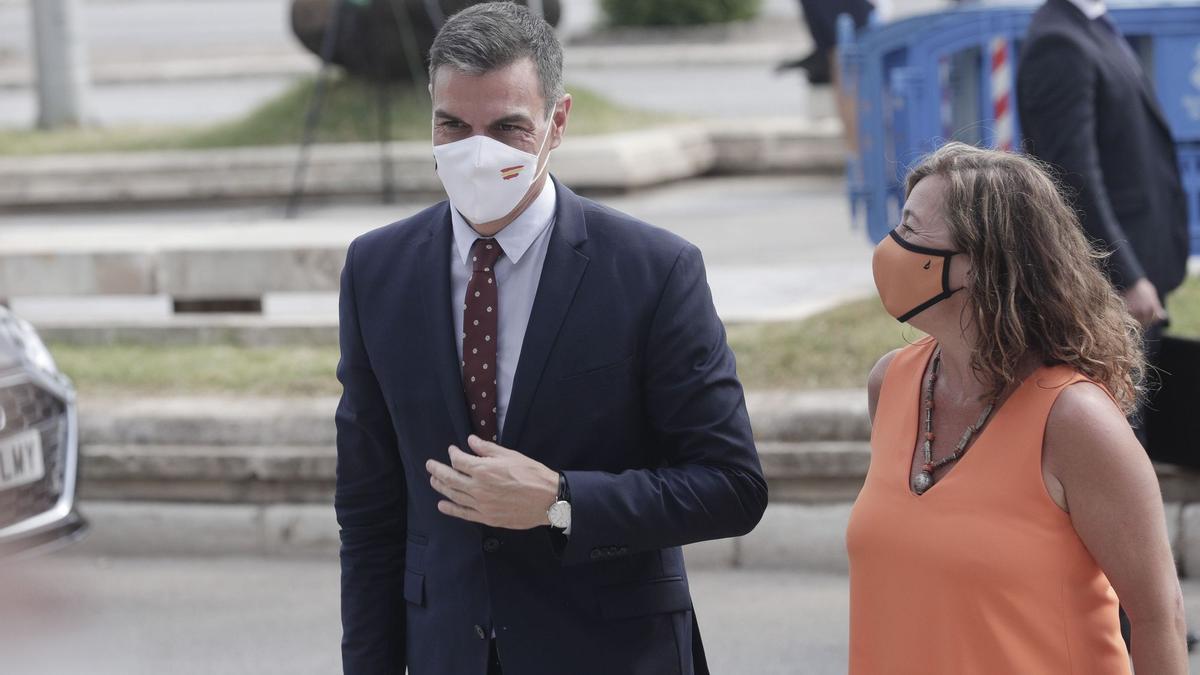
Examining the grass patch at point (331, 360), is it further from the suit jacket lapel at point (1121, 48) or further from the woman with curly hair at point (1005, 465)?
the woman with curly hair at point (1005, 465)

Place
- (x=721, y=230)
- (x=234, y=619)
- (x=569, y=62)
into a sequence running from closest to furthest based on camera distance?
(x=234, y=619), (x=721, y=230), (x=569, y=62)

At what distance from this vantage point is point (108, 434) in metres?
6.31

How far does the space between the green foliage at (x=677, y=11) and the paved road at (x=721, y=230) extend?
13443 mm

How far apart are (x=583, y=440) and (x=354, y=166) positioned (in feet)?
35.5

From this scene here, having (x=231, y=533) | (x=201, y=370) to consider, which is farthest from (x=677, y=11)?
(x=231, y=533)

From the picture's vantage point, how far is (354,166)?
515 inches

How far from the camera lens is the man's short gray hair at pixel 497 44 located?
2.51 meters

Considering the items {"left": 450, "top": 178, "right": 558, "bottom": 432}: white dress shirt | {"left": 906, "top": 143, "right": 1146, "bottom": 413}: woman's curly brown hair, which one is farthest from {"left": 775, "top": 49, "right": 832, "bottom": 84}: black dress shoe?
{"left": 906, "top": 143, "right": 1146, "bottom": 413}: woman's curly brown hair

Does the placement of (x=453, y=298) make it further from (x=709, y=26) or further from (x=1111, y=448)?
(x=709, y=26)

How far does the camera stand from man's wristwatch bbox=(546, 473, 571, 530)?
2439mm

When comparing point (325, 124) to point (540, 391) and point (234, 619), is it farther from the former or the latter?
point (540, 391)

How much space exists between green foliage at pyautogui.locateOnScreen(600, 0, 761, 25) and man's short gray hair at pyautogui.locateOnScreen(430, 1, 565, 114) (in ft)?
81.7

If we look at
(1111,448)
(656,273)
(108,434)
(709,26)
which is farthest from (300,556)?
(709,26)

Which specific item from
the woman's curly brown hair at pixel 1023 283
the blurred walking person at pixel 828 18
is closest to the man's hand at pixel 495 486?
the woman's curly brown hair at pixel 1023 283
